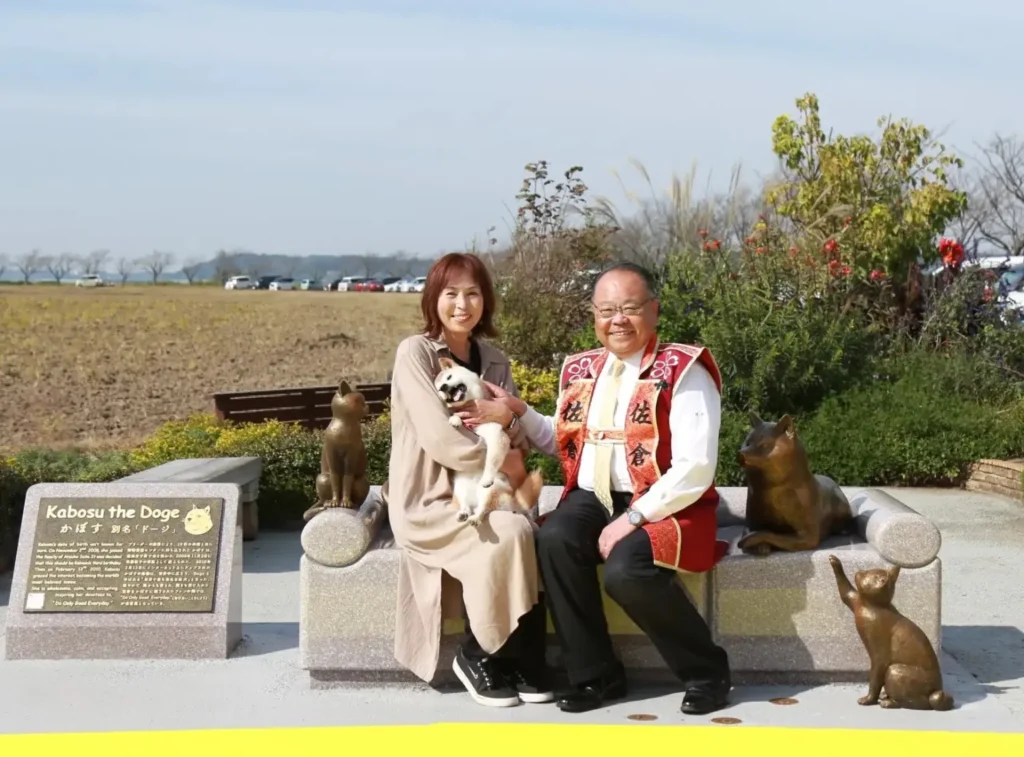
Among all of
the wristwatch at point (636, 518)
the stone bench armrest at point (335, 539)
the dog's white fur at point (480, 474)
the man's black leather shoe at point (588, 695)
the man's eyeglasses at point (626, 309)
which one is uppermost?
the man's eyeglasses at point (626, 309)

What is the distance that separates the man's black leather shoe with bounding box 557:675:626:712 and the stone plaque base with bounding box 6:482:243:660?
156 cm

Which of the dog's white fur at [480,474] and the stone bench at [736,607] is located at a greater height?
the dog's white fur at [480,474]

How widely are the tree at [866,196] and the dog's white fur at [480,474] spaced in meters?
9.52

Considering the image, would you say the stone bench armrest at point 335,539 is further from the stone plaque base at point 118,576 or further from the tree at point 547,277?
the tree at point 547,277

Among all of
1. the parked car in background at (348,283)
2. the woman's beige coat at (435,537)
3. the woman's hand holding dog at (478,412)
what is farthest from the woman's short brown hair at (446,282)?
the parked car in background at (348,283)

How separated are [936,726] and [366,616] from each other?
6.91ft

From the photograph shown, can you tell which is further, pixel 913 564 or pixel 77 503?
pixel 77 503

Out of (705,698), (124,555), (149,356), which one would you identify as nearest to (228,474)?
(124,555)

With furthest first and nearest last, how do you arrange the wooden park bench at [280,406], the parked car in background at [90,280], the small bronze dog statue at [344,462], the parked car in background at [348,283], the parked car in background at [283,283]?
the parked car in background at [348,283] → the parked car in background at [283,283] → the parked car in background at [90,280] → the wooden park bench at [280,406] → the small bronze dog statue at [344,462]

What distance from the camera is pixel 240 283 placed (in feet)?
222

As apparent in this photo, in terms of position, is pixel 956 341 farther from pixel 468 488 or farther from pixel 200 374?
pixel 200 374

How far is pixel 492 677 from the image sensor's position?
15.4ft

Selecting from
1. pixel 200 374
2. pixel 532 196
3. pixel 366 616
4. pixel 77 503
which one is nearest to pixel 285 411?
A: pixel 532 196

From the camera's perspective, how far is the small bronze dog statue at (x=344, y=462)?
5.41 metres
